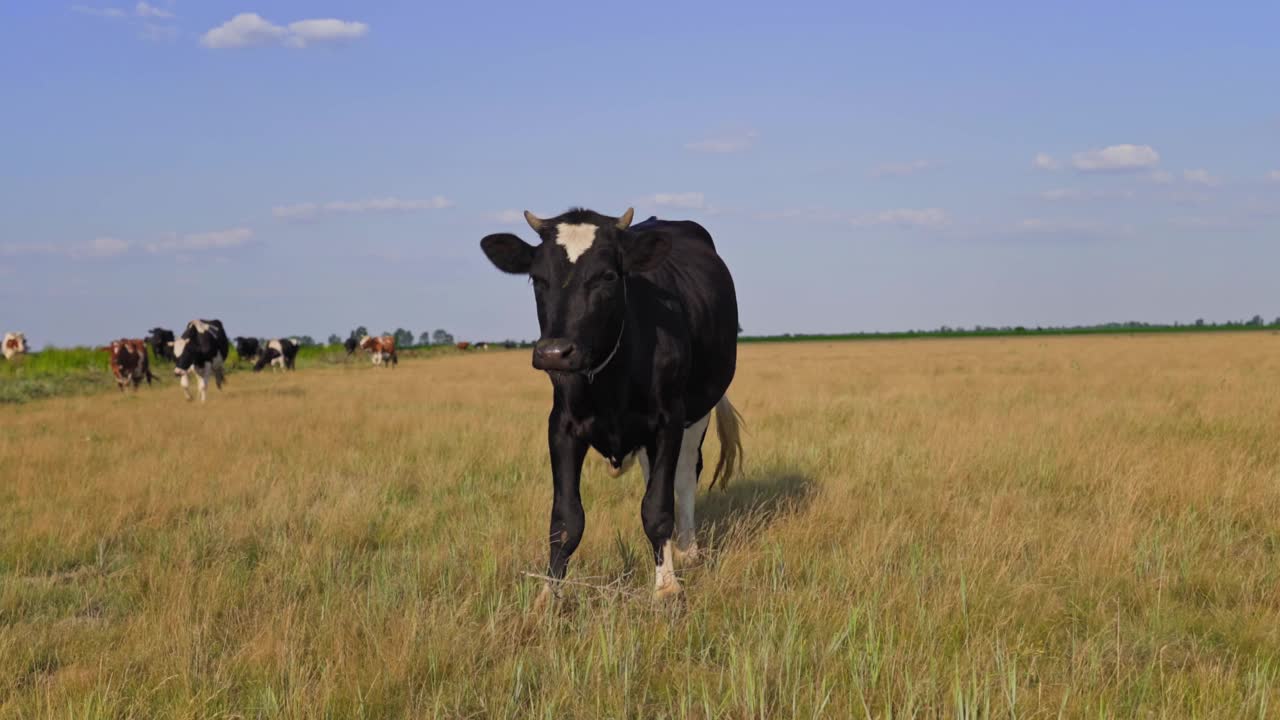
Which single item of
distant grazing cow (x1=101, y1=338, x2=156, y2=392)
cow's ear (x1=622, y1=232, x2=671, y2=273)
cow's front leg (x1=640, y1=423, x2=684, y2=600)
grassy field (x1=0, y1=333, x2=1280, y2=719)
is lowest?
grassy field (x1=0, y1=333, x2=1280, y2=719)

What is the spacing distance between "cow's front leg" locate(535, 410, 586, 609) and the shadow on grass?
0.93 metres

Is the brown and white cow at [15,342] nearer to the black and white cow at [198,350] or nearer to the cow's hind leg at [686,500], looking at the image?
the black and white cow at [198,350]

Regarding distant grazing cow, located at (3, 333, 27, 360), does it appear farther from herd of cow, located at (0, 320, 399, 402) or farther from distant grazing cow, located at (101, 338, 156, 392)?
distant grazing cow, located at (101, 338, 156, 392)

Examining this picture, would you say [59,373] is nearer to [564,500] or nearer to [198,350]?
[198,350]

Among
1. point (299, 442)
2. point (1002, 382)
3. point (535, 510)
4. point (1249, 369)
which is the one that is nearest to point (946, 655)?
point (535, 510)

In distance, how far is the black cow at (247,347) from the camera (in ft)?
129

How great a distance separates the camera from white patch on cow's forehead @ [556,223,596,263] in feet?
14.8

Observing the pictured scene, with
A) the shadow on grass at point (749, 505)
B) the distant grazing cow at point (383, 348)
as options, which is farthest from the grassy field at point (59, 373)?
the shadow on grass at point (749, 505)

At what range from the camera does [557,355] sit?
4207mm

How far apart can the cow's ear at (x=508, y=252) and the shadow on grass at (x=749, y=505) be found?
5.98 ft

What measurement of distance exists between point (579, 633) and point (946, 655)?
4.76 ft

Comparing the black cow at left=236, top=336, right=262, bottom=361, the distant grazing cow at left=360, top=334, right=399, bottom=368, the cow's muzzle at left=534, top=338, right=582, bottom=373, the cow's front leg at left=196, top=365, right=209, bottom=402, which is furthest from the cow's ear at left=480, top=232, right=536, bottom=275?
the distant grazing cow at left=360, top=334, right=399, bottom=368

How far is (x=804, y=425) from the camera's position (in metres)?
11.6

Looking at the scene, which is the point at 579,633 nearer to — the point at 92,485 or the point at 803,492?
the point at 803,492
